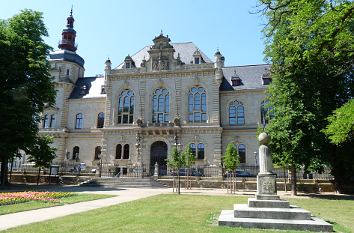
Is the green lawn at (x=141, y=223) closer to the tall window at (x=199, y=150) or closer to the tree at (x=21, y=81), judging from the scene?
the tree at (x=21, y=81)

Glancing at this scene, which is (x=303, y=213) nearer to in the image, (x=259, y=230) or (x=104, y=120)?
(x=259, y=230)

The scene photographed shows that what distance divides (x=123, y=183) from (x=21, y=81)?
567 inches

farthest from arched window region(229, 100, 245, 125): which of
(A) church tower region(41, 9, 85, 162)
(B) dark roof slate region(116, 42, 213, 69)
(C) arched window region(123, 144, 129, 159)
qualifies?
(A) church tower region(41, 9, 85, 162)

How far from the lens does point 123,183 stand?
3247cm

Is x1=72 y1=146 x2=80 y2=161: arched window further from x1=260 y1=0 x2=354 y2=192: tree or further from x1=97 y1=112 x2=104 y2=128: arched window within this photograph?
x1=260 y1=0 x2=354 y2=192: tree

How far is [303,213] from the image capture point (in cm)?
1038

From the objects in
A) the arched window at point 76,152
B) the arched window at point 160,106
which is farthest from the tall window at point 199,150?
the arched window at point 76,152

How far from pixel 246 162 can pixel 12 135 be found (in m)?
28.3

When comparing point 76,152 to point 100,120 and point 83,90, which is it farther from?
point 83,90

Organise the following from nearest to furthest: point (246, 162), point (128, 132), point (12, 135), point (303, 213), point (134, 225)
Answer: point (134, 225)
point (303, 213)
point (12, 135)
point (246, 162)
point (128, 132)

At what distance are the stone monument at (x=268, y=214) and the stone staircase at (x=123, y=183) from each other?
20189mm

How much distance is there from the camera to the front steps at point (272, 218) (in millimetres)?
9670

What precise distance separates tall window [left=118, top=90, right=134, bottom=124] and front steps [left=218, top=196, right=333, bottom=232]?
3482cm

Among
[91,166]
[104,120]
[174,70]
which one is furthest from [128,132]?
[174,70]
